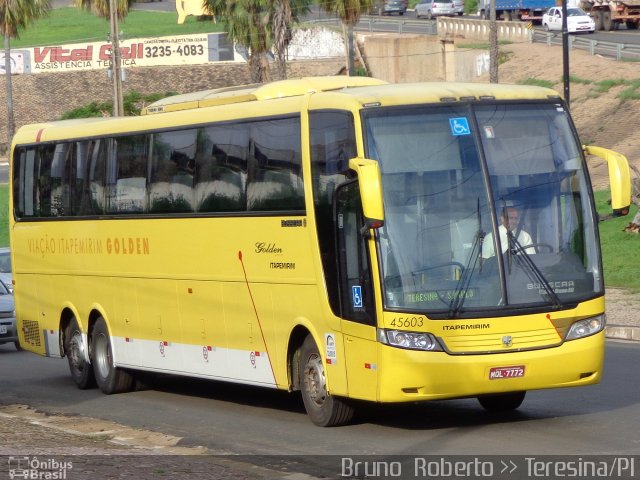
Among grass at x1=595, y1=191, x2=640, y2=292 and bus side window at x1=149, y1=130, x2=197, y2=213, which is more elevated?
bus side window at x1=149, y1=130, x2=197, y2=213

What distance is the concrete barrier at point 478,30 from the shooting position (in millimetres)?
63281

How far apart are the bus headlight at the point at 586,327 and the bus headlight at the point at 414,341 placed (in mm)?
1272

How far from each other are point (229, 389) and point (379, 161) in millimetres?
5917

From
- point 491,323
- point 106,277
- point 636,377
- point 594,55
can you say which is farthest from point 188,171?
point 594,55

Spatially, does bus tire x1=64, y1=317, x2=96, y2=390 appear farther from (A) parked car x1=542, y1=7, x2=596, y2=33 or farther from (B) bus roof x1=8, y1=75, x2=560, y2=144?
(A) parked car x1=542, y1=7, x2=596, y2=33

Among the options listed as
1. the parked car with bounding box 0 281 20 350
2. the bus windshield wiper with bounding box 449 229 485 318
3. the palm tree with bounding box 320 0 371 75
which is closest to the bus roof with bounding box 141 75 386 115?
the bus windshield wiper with bounding box 449 229 485 318

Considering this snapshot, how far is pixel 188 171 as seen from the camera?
47.6ft

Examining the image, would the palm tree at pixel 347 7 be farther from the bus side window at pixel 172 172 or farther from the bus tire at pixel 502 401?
the bus tire at pixel 502 401

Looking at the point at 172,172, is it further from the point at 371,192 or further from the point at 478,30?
the point at 478,30

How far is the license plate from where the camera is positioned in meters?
11.1

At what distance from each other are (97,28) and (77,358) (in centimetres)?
9201

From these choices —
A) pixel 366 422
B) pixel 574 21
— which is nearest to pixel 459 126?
pixel 366 422

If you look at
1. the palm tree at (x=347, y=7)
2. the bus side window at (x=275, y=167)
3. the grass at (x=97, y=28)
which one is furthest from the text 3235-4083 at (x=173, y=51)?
the bus side window at (x=275, y=167)

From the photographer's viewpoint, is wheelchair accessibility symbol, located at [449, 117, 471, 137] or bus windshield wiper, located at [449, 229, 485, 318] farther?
wheelchair accessibility symbol, located at [449, 117, 471, 137]
